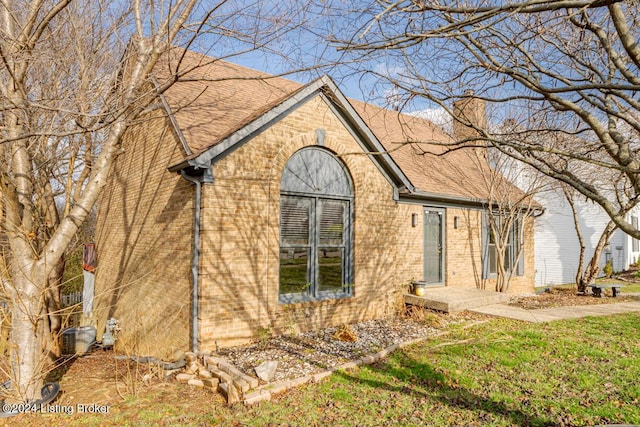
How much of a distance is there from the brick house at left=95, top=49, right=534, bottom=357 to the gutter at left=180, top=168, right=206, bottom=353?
19 millimetres

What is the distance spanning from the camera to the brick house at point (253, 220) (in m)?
7.05

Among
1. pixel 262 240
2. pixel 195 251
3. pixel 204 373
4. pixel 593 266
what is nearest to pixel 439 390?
pixel 204 373

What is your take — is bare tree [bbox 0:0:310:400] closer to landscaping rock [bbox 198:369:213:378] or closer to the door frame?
landscaping rock [bbox 198:369:213:378]

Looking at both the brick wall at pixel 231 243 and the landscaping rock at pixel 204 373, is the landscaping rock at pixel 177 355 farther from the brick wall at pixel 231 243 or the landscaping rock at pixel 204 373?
the landscaping rock at pixel 204 373

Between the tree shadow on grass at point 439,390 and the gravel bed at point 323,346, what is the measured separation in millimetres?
591

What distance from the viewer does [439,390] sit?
17.7 feet

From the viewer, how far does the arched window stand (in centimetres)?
808

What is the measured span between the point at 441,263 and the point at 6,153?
35.4ft

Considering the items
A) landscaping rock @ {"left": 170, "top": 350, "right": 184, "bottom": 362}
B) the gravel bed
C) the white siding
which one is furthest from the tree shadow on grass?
the white siding

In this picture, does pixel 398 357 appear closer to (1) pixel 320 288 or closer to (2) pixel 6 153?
(1) pixel 320 288

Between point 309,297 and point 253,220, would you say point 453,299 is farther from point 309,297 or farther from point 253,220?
point 253,220

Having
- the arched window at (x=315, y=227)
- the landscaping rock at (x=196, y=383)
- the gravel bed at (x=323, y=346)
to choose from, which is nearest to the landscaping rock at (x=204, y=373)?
the landscaping rock at (x=196, y=383)

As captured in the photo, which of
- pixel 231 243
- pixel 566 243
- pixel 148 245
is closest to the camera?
pixel 231 243

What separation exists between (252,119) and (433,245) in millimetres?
7013
